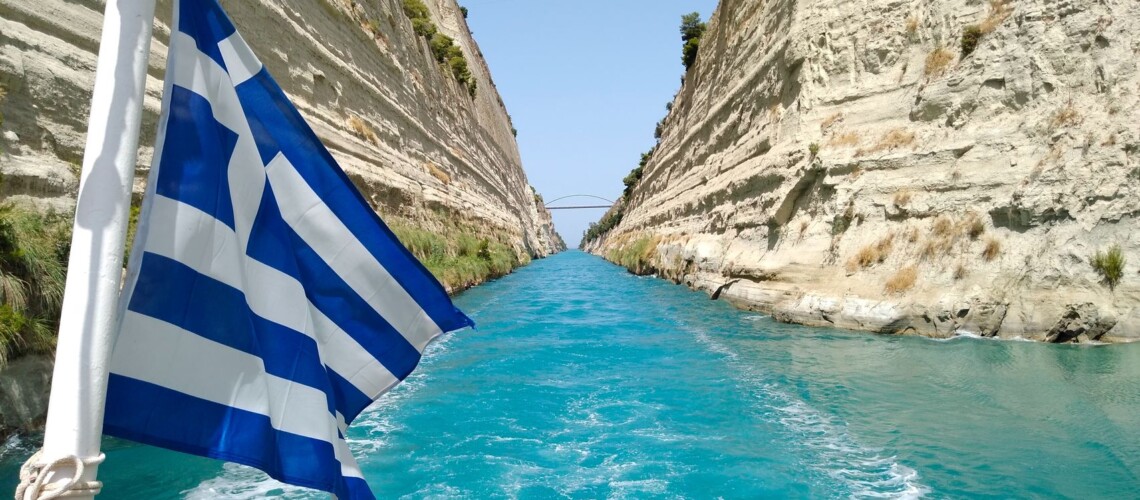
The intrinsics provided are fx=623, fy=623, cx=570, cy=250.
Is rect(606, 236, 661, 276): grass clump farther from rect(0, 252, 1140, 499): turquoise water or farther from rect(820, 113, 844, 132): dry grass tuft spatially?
rect(0, 252, 1140, 499): turquoise water

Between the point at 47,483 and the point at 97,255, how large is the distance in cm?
52

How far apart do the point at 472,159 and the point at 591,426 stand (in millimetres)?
27142

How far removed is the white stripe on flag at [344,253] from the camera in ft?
7.07

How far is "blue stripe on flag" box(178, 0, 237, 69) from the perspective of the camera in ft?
6.03

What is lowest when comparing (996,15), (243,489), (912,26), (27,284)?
(243,489)

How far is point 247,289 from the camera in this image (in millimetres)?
1997

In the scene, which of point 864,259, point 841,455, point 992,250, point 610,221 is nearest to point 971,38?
point 992,250

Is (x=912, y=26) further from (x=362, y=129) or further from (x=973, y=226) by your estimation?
(x=362, y=129)

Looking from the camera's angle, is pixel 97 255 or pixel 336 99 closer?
pixel 97 255

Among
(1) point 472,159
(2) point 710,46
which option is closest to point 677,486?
(2) point 710,46

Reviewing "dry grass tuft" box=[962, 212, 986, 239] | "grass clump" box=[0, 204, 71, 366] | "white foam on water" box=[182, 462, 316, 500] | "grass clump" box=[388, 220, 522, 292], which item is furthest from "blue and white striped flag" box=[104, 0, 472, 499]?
"grass clump" box=[388, 220, 522, 292]

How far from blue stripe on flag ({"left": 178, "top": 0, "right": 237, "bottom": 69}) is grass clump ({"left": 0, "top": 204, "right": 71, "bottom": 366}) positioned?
3601 millimetres

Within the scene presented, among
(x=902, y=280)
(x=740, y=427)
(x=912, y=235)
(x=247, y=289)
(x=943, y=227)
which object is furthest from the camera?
(x=912, y=235)

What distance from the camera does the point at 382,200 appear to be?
16188mm
